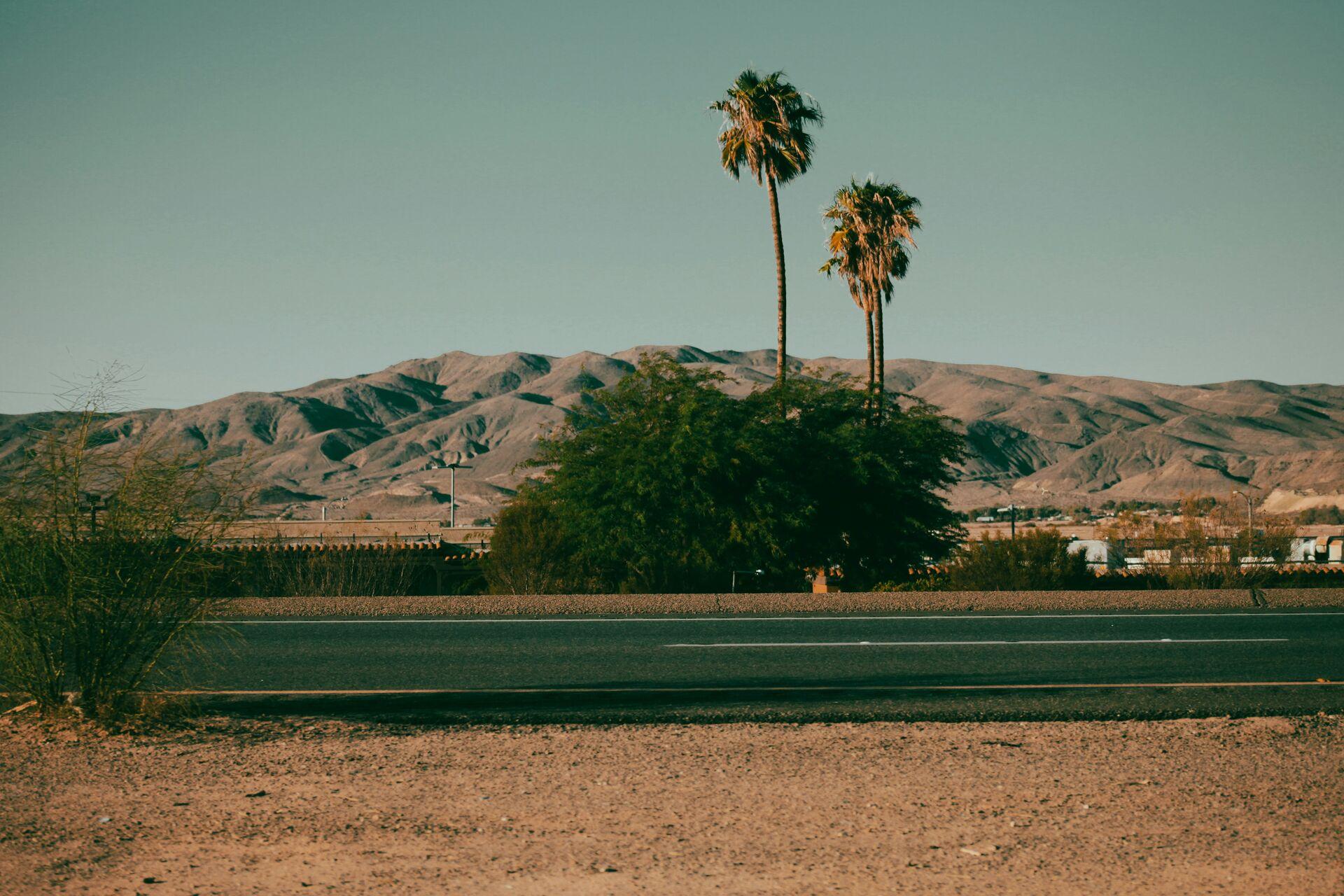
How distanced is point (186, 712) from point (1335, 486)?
121 m

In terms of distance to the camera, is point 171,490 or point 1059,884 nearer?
point 1059,884

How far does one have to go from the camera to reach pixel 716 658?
36.1ft

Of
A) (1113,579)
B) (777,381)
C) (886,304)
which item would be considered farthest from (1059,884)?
(886,304)

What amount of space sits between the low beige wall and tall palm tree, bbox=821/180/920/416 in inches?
779

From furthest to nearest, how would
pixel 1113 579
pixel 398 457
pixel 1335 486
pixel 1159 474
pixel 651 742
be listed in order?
pixel 398 457, pixel 1159 474, pixel 1335 486, pixel 1113 579, pixel 651 742

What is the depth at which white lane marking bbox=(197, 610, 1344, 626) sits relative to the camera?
1432cm

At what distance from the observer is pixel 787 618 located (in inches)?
585

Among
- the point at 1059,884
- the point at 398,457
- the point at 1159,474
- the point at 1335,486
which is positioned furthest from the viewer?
the point at 398,457

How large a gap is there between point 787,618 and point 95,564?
361 inches

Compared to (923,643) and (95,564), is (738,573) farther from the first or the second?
(95,564)

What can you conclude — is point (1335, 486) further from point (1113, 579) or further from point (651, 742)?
point (651, 742)

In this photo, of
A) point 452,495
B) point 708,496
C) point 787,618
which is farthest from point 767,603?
point 452,495

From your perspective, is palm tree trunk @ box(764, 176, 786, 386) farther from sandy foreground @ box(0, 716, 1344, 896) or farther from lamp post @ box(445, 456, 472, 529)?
lamp post @ box(445, 456, 472, 529)

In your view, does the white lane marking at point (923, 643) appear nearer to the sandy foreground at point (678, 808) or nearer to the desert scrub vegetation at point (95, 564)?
the sandy foreground at point (678, 808)
